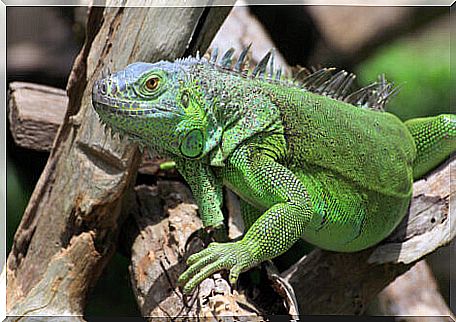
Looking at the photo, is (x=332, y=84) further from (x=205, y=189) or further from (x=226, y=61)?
(x=205, y=189)

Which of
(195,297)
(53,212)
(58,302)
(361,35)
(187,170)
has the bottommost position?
(195,297)

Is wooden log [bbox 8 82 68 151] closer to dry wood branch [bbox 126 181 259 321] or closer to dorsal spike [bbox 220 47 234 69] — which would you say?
dry wood branch [bbox 126 181 259 321]

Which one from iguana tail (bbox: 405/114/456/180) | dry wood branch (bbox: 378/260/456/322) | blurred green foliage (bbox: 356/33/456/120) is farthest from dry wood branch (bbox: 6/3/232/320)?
blurred green foliage (bbox: 356/33/456/120)

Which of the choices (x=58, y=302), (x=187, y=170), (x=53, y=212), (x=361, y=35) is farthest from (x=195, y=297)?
(x=361, y=35)

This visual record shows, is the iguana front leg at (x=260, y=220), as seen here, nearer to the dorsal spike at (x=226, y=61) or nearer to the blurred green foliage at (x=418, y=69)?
the dorsal spike at (x=226, y=61)

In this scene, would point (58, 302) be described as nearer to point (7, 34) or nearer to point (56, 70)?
point (7, 34)

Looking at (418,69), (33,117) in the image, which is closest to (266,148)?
(33,117)

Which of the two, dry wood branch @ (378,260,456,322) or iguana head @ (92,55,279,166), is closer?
iguana head @ (92,55,279,166)
